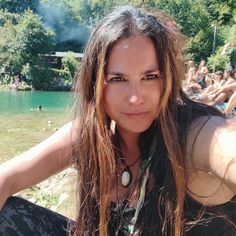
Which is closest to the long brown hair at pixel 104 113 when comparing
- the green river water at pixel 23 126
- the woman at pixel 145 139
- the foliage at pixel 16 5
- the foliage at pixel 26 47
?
the woman at pixel 145 139

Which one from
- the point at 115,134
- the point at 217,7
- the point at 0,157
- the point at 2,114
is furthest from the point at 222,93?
the point at 217,7

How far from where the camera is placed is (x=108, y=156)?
2.11 metres

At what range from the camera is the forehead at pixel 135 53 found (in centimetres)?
189

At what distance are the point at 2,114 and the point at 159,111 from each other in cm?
1916

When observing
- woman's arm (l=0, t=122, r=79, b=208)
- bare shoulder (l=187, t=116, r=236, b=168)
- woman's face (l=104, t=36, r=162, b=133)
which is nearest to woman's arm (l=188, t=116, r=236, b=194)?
bare shoulder (l=187, t=116, r=236, b=168)

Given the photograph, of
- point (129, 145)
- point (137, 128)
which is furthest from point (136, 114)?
point (129, 145)

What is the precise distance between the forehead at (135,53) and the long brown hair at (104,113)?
2 centimetres

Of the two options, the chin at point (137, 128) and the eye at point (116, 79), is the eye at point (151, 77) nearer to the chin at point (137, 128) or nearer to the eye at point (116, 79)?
the eye at point (116, 79)

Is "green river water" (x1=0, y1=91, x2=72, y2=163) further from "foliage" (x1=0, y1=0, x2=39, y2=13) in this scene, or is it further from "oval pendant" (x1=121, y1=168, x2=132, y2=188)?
"foliage" (x1=0, y1=0, x2=39, y2=13)

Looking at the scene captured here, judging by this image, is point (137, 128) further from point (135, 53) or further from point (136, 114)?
point (135, 53)

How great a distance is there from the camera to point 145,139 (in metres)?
2.12

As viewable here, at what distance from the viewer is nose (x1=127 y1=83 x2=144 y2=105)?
1901 mm

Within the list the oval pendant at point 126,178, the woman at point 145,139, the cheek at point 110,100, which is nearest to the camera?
the woman at point 145,139

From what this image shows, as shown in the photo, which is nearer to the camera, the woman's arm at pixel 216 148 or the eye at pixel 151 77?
the woman's arm at pixel 216 148
